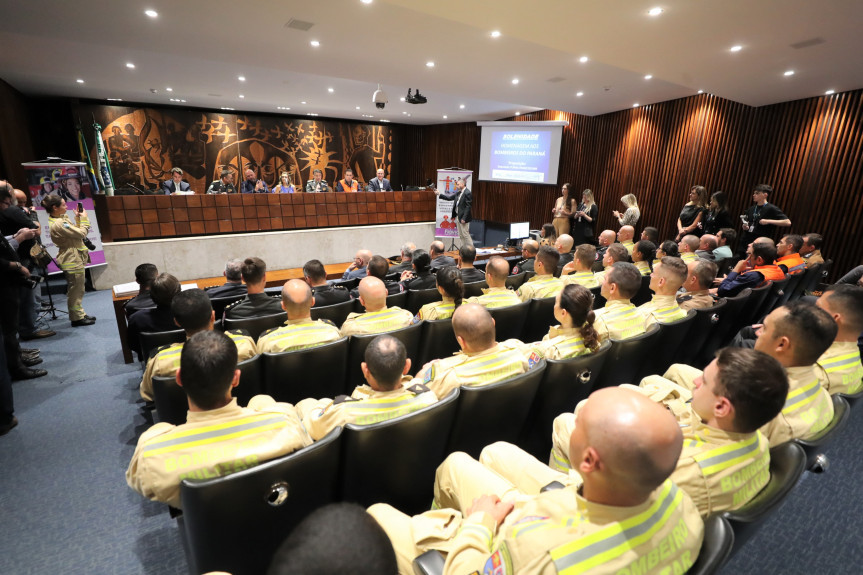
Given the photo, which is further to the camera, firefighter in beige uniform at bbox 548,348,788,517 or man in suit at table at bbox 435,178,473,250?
man in suit at table at bbox 435,178,473,250

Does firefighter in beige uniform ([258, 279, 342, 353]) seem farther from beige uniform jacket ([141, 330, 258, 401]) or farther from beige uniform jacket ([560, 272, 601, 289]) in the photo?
beige uniform jacket ([560, 272, 601, 289])

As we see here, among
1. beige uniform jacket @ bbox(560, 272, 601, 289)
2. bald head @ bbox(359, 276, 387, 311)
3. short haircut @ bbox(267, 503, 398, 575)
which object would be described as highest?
short haircut @ bbox(267, 503, 398, 575)

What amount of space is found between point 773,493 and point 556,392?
930 millimetres

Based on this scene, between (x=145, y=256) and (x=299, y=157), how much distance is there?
6.55 metres

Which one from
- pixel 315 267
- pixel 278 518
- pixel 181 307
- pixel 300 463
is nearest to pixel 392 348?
pixel 300 463

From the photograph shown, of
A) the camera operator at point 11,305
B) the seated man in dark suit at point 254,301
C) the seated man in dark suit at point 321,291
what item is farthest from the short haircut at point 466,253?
the camera operator at point 11,305

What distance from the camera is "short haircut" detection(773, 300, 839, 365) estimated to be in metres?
1.57

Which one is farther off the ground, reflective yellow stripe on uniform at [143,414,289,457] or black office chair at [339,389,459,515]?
reflective yellow stripe on uniform at [143,414,289,457]

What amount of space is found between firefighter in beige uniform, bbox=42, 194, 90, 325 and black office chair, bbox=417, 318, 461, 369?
4.63 meters

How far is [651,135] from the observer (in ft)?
25.2

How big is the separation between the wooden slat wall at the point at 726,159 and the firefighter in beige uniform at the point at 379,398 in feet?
23.5

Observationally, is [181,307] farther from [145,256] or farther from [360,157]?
[360,157]

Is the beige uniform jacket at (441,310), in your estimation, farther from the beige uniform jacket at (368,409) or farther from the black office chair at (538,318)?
the beige uniform jacket at (368,409)

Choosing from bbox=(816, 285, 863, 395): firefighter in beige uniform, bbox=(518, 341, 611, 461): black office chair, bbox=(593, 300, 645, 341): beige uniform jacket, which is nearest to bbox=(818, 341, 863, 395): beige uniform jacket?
bbox=(816, 285, 863, 395): firefighter in beige uniform
